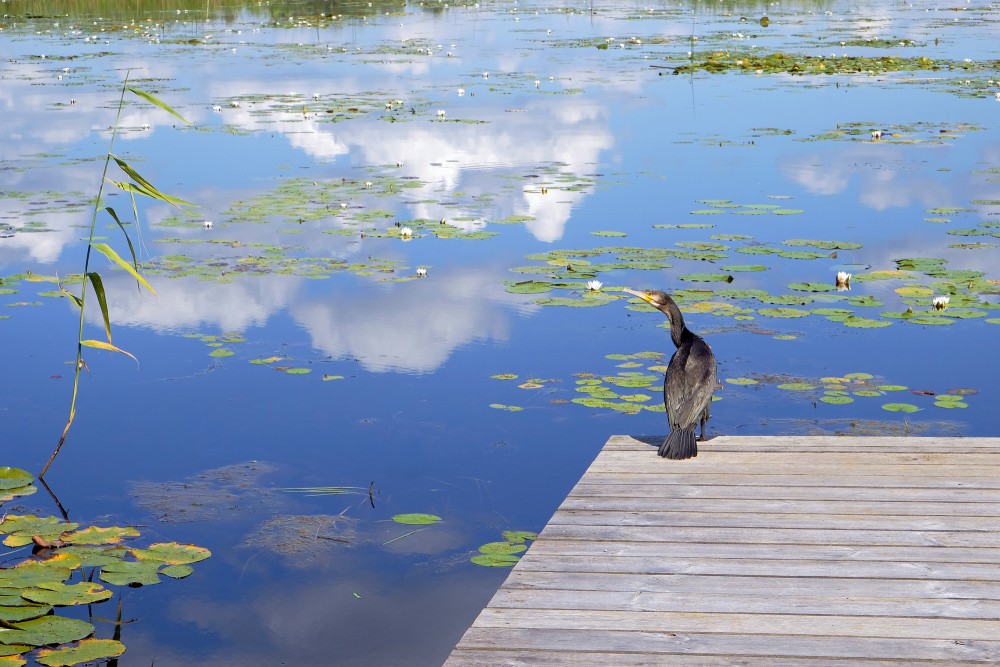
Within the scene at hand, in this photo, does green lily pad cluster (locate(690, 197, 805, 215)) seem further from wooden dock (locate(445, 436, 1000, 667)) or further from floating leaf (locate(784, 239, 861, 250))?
wooden dock (locate(445, 436, 1000, 667))

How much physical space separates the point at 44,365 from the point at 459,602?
339 centimetres

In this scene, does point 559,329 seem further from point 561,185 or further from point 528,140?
point 528,140

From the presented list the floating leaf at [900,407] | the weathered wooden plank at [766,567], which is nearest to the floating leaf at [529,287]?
the floating leaf at [900,407]

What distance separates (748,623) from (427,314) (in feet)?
14.4

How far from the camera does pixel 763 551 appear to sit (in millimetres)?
3465

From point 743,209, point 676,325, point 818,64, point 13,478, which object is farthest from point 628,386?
point 818,64

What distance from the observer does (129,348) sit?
22.2 ft

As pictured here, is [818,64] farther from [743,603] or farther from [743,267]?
[743,603]

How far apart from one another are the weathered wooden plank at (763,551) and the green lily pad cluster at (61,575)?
1450mm

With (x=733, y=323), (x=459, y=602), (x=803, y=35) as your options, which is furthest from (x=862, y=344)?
(x=803, y=35)

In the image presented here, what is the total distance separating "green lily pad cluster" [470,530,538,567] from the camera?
14.2ft

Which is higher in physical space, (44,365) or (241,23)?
(241,23)

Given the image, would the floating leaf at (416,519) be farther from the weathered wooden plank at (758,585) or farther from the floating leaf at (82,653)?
the weathered wooden plank at (758,585)

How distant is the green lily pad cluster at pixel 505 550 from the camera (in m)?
4.33
